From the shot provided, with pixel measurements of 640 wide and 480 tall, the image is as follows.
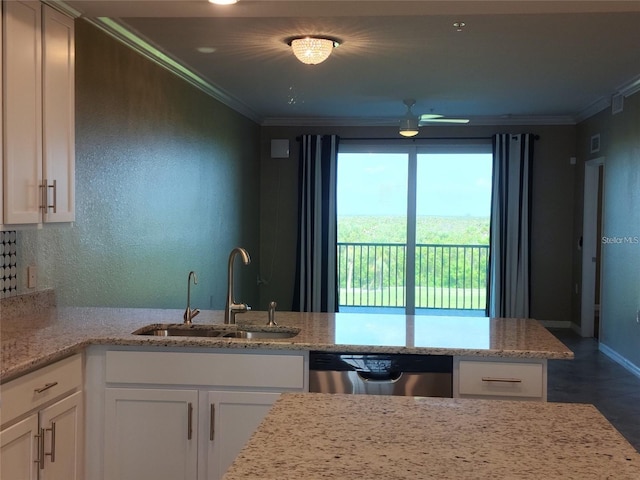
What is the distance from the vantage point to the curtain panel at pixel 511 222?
308 inches

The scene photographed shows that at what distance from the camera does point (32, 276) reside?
3145 millimetres

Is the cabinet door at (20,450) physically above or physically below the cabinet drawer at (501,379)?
below

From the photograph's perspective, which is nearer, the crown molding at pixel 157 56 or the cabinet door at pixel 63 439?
the cabinet door at pixel 63 439

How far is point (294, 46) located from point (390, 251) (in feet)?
14.8

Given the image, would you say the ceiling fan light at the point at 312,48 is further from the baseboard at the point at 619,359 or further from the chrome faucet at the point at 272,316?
the baseboard at the point at 619,359

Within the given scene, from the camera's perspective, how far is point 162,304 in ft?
15.8

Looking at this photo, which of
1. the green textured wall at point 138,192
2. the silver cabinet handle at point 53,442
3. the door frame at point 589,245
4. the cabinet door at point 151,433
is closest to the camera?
the silver cabinet handle at point 53,442

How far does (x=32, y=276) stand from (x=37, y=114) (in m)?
0.89

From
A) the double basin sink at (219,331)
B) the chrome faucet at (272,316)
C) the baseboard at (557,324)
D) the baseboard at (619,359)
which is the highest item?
the chrome faucet at (272,316)

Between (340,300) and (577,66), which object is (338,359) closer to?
(577,66)

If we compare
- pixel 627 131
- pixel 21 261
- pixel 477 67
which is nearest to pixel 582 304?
pixel 627 131

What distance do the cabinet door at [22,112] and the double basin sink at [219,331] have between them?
0.74m

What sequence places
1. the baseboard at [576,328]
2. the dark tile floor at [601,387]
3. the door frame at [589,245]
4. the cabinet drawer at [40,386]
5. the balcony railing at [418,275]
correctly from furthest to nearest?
the balcony railing at [418,275] < the baseboard at [576,328] < the door frame at [589,245] < the dark tile floor at [601,387] < the cabinet drawer at [40,386]

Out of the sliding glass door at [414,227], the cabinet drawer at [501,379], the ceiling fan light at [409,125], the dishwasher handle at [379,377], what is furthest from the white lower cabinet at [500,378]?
the sliding glass door at [414,227]
